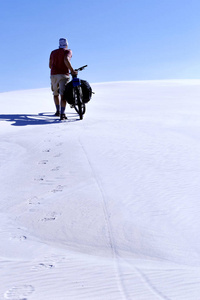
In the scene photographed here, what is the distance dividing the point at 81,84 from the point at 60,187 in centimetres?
493

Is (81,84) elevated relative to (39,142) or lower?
elevated

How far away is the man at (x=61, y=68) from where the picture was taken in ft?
25.8

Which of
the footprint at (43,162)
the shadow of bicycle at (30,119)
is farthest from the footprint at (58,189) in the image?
the shadow of bicycle at (30,119)

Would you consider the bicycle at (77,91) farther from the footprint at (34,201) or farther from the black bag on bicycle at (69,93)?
the footprint at (34,201)

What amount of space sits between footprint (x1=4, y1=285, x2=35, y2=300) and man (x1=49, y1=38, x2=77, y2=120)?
6272mm

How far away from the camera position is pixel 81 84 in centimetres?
815

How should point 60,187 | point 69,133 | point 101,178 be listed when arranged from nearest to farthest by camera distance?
point 60,187
point 101,178
point 69,133

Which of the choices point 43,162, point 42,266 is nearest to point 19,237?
point 42,266

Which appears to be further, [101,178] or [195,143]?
[195,143]

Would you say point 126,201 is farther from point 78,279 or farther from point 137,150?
point 137,150

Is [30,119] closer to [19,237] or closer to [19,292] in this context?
[19,237]

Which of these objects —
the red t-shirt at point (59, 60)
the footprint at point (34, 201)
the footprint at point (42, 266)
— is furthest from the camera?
the red t-shirt at point (59, 60)

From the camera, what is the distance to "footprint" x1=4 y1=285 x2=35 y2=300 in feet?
5.72

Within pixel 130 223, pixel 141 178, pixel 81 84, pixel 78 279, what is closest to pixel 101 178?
pixel 141 178
